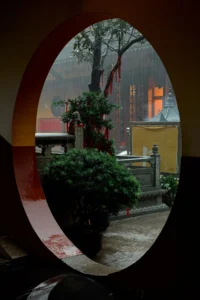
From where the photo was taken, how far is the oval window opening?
6066mm

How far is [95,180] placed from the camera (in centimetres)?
591

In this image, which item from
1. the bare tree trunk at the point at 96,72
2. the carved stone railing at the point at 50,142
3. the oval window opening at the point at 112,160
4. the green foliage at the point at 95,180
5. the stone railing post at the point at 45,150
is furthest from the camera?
the bare tree trunk at the point at 96,72

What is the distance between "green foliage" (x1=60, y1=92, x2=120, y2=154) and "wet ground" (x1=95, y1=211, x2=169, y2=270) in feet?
5.00

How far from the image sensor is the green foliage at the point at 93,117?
28.1 feet

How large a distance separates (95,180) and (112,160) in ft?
1.54

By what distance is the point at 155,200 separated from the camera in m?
10.1

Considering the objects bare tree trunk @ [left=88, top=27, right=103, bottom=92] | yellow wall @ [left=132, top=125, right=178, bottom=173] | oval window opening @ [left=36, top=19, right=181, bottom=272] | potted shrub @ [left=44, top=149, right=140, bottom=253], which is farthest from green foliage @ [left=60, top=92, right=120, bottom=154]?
yellow wall @ [left=132, top=125, right=178, bottom=173]

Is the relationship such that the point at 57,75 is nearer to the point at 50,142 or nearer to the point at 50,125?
the point at 50,125

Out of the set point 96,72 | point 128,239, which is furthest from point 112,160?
point 96,72

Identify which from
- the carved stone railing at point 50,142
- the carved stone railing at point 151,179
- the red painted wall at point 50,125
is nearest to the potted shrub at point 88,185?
the carved stone railing at point 50,142

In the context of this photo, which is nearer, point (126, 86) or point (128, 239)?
point (128, 239)

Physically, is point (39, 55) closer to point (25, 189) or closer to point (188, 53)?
point (25, 189)

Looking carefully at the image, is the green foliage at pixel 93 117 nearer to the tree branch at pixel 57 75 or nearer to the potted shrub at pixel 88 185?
the potted shrub at pixel 88 185

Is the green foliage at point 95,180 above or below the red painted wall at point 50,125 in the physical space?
below
